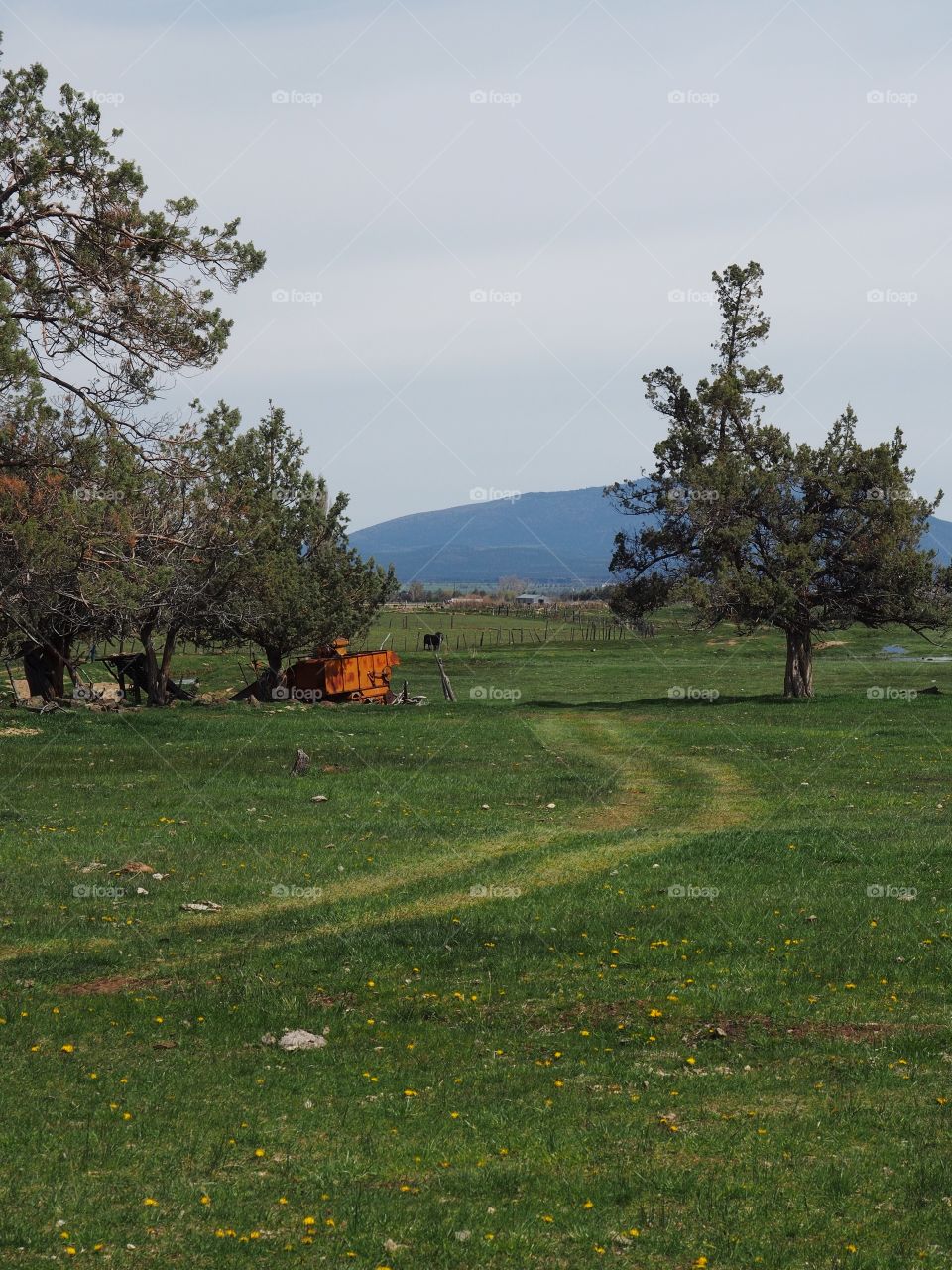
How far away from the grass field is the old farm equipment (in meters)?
25.3

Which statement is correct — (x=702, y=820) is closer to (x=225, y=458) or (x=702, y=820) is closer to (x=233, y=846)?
(x=233, y=846)

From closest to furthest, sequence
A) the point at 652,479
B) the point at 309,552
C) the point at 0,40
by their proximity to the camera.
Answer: the point at 0,40 < the point at 652,479 < the point at 309,552

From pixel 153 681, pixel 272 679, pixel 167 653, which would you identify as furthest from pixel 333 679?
pixel 153 681

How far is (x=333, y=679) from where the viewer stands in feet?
184

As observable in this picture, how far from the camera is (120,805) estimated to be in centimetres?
2680

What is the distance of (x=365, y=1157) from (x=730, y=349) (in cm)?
4771

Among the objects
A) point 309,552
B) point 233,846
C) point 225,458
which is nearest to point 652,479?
point 309,552

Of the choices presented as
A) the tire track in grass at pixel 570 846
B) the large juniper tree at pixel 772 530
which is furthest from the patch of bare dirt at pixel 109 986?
the large juniper tree at pixel 772 530

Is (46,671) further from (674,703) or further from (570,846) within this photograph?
(570,846)

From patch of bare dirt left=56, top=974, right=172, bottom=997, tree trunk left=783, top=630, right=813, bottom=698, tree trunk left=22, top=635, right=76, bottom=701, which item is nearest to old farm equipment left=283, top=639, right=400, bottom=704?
tree trunk left=22, top=635, right=76, bottom=701

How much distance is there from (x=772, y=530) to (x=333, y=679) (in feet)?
65.7

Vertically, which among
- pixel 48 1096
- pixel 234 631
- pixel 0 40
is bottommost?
pixel 48 1096

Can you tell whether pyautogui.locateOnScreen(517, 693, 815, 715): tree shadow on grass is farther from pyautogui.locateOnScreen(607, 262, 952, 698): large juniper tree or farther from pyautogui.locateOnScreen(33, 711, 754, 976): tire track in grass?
pyautogui.locateOnScreen(33, 711, 754, 976): tire track in grass

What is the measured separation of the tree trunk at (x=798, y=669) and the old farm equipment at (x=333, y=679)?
17341 millimetres
